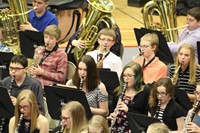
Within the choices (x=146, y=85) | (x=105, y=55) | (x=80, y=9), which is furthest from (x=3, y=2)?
(x=146, y=85)

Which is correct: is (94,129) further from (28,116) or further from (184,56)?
(184,56)

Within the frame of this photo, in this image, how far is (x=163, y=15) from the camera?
7801 millimetres

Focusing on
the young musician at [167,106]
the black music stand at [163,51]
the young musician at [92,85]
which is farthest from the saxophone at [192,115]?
the black music stand at [163,51]

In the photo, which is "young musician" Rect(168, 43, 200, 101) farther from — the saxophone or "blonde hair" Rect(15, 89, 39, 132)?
"blonde hair" Rect(15, 89, 39, 132)

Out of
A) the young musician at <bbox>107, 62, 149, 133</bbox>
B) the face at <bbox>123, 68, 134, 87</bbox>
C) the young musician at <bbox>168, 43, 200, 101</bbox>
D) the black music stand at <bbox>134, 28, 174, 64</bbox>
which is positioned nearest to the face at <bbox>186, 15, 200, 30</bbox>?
the black music stand at <bbox>134, 28, 174, 64</bbox>

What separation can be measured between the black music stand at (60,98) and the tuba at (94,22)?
61.7 inches

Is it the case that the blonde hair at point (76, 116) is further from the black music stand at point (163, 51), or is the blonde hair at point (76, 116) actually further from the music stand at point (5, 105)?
the black music stand at point (163, 51)

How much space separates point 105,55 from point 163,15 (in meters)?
0.96

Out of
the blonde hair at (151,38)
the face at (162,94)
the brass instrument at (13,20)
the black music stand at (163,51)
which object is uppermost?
the brass instrument at (13,20)

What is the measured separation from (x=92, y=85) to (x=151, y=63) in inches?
26.5

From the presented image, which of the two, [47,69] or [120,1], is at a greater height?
[120,1]

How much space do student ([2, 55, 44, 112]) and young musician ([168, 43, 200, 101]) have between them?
4.23 ft

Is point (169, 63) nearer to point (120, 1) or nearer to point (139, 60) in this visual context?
point (139, 60)

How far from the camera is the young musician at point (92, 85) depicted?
21.6 feet
